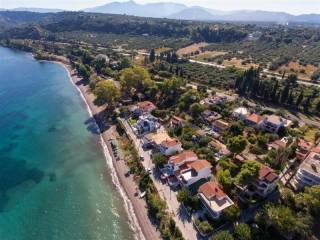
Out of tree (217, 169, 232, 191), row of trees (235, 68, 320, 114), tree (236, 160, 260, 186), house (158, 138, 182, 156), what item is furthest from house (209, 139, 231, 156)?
row of trees (235, 68, 320, 114)

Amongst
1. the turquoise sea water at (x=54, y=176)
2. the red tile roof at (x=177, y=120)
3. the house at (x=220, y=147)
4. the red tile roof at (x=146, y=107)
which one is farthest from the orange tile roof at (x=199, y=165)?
the red tile roof at (x=146, y=107)

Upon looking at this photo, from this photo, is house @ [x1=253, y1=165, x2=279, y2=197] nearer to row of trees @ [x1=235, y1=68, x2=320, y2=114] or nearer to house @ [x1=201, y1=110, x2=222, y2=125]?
house @ [x1=201, y1=110, x2=222, y2=125]

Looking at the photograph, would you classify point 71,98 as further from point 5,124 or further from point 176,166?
point 176,166

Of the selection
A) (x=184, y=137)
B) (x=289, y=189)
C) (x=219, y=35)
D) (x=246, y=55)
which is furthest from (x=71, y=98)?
(x=219, y=35)

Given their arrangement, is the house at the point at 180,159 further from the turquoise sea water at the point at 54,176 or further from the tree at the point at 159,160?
the turquoise sea water at the point at 54,176

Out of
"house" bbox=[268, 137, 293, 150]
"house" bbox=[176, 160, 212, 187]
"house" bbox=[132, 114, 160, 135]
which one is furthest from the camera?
"house" bbox=[132, 114, 160, 135]

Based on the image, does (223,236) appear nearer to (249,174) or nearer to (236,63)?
(249,174)

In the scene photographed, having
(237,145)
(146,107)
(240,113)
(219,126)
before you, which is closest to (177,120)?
(219,126)
